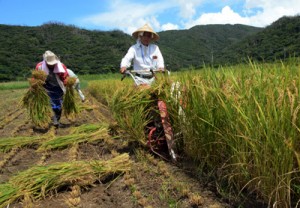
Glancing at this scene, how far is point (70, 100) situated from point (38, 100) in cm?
65

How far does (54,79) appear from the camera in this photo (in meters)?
7.05

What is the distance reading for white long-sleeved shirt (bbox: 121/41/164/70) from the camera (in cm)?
507

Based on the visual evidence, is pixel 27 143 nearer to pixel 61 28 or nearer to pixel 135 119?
pixel 135 119

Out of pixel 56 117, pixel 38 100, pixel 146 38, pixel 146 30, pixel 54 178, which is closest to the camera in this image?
pixel 54 178

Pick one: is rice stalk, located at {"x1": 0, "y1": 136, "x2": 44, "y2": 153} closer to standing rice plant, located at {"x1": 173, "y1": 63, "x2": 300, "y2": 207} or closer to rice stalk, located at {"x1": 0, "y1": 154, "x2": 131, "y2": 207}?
rice stalk, located at {"x1": 0, "y1": 154, "x2": 131, "y2": 207}

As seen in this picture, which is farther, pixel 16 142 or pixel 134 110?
pixel 16 142

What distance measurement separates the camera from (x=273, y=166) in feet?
7.35

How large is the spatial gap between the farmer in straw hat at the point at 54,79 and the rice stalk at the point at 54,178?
11.7 ft

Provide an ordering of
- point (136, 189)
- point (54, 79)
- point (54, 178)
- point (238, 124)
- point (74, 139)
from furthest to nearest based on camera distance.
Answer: point (54, 79) → point (74, 139) → point (54, 178) → point (136, 189) → point (238, 124)

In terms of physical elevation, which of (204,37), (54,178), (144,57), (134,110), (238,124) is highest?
(204,37)

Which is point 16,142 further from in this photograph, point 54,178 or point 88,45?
point 88,45

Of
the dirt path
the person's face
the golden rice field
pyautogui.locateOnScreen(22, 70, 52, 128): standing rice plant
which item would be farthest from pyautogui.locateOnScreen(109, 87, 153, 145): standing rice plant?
pyautogui.locateOnScreen(22, 70, 52, 128): standing rice plant

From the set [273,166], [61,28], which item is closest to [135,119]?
Answer: [273,166]

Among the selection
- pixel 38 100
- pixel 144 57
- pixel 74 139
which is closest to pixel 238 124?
pixel 144 57
